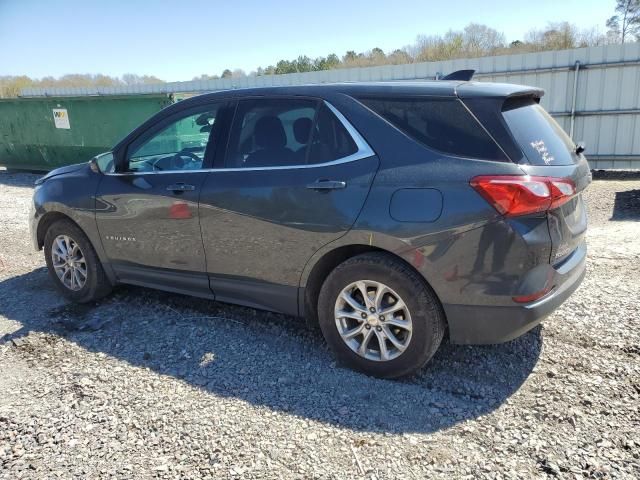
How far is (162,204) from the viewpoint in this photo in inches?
158

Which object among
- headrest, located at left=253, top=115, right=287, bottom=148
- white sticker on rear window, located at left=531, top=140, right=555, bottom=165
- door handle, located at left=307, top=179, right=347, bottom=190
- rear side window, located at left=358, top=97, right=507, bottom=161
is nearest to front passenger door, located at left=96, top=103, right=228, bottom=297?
headrest, located at left=253, top=115, right=287, bottom=148

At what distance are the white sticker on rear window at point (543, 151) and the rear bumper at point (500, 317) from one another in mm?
634

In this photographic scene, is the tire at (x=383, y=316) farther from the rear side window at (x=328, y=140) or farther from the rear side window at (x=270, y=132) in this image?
the rear side window at (x=270, y=132)

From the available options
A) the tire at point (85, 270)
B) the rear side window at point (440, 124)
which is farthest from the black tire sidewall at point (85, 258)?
the rear side window at point (440, 124)

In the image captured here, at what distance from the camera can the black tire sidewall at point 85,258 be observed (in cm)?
462

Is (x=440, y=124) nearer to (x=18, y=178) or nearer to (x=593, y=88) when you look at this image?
(x=593, y=88)

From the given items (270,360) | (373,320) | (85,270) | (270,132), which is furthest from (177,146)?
(373,320)

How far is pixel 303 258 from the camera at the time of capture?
3416 millimetres

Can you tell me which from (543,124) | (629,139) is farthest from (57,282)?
(629,139)

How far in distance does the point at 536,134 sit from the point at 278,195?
166cm

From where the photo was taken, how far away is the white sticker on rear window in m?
2.97

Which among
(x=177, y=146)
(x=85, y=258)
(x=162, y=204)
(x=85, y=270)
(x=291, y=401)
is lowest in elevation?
(x=291, y=401)

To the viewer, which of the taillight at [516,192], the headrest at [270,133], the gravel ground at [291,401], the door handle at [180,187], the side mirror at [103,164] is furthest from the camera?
the side mirror at [103,164]

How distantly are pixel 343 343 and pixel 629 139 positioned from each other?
11661mm
